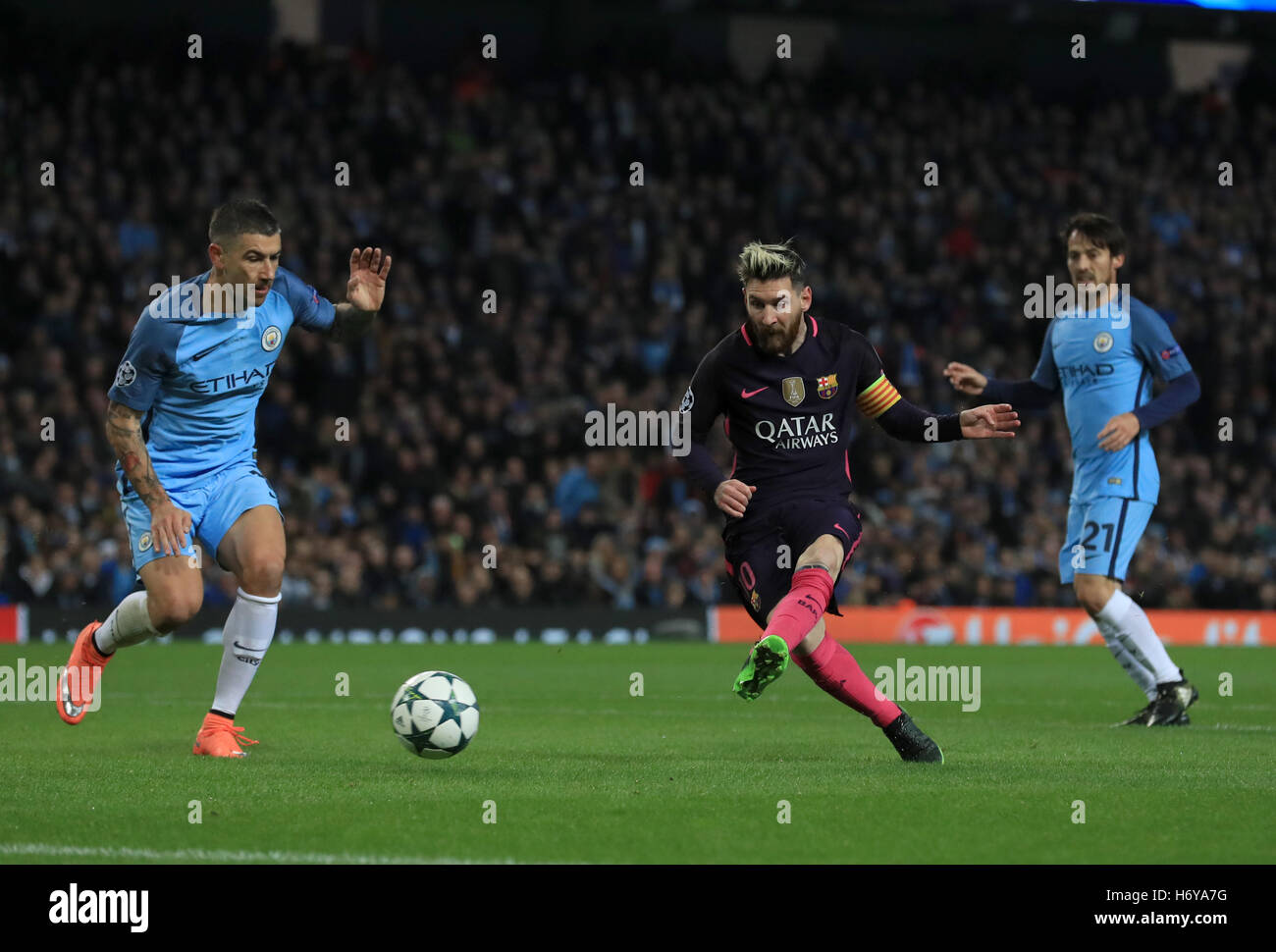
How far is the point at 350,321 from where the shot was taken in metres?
8.38

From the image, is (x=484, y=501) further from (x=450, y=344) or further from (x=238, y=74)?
(x=238, y=74)

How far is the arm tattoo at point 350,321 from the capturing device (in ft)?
27.4

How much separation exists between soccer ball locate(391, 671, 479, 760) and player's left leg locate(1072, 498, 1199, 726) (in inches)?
150

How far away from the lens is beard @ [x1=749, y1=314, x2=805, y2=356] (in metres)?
7.61

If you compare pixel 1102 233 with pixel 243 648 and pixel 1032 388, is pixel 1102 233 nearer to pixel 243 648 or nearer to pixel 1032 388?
pixel 1032 388

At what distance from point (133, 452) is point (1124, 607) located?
523 centimetres

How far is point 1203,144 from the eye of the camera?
2908 centimetres

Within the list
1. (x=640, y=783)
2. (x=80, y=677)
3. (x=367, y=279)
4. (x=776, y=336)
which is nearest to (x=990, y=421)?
(x=776, y=336)

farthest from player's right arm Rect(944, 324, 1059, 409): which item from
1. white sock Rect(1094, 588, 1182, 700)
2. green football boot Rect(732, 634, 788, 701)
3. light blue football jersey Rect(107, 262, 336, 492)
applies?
light blue football jersey Rect(107, 262, 336, 492)

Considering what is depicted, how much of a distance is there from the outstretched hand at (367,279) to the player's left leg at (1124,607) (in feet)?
13.5

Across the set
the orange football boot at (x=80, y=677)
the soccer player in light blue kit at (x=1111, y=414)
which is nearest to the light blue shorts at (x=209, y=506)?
the orange football boot at (x=80, y=677)

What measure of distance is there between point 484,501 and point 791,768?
1263cm
